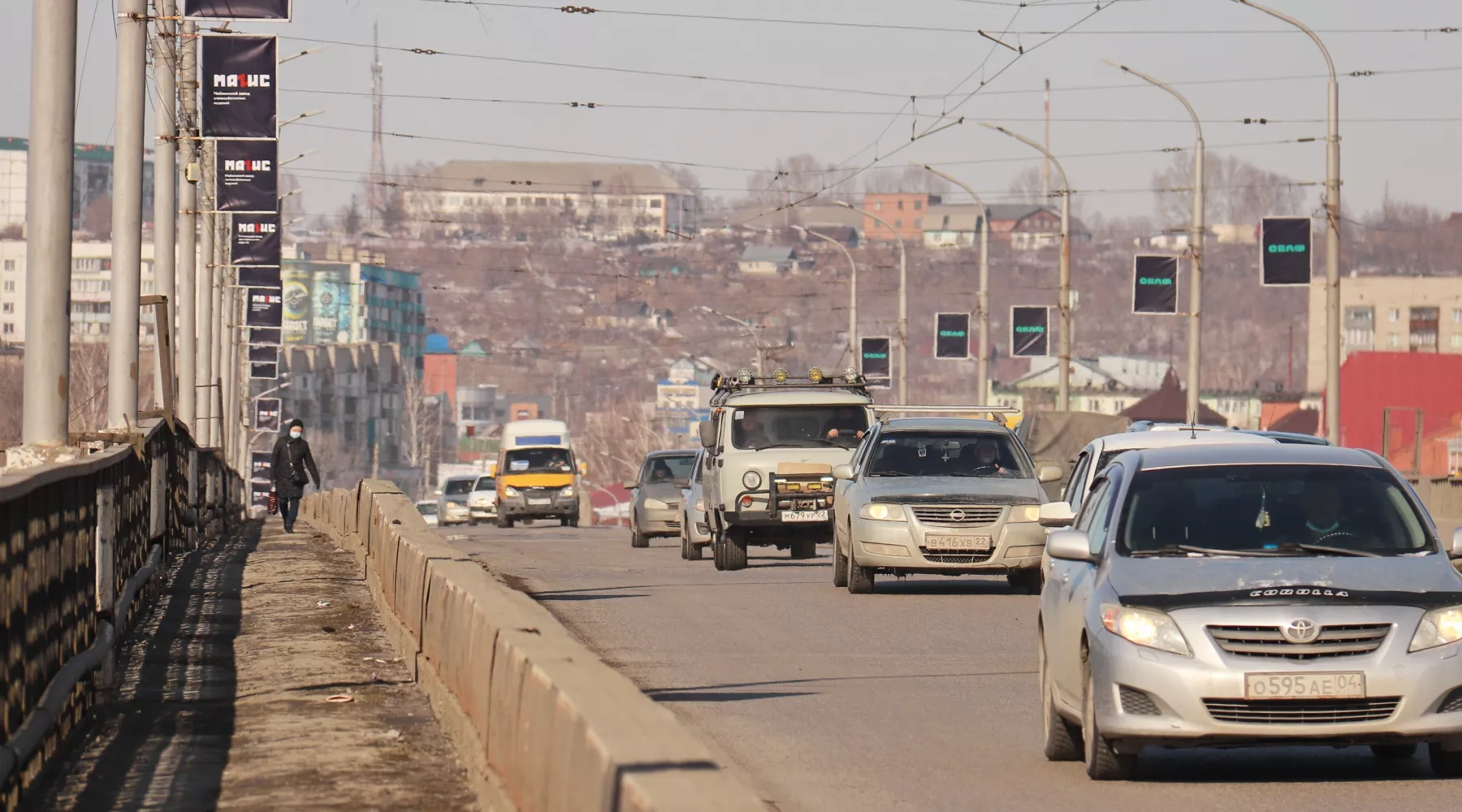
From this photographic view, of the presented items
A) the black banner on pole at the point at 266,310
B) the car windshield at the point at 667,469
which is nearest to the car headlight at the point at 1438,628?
the car windshield at the point at 667,469

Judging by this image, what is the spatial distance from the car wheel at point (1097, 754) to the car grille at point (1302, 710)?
0.56 metres

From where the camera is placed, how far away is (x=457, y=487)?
7031cm

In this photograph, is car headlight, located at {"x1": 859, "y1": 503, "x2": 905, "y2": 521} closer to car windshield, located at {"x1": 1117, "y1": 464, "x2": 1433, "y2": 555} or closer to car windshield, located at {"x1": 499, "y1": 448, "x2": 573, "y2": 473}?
car windshield, located at {"x1": 1117, "y1": 464, "x2": 1433, "y2": 555}

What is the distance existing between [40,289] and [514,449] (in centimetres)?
4087

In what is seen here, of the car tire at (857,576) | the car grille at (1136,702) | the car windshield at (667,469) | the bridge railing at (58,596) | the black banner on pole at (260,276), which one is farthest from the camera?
the black banner on pole at (260,276)

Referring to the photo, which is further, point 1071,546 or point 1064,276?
point 1064,276

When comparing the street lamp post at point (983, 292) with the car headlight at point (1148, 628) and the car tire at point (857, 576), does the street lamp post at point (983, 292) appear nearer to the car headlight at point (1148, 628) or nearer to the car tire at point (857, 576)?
the car tire at point (857, 576)

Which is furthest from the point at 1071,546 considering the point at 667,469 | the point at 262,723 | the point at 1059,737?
the point at 667,469

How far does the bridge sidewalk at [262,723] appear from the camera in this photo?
866 cm

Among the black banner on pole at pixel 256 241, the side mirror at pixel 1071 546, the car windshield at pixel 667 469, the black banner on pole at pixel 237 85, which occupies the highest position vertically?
the black banner on pole at pixel 237 85

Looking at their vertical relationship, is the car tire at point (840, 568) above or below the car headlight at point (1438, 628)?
below

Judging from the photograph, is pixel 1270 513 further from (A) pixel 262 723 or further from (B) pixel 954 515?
(B) pixel 954 515

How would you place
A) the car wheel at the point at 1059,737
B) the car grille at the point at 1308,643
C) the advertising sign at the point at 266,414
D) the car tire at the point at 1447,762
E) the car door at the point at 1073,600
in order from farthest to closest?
the advertising sign at the point at 266,414, the car wheel at the point at 1059,737, the car door at the point at 1073,600, the car tire at the point at 1447,762, the car grille at the point at 1308,643

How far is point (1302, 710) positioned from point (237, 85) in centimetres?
2519
